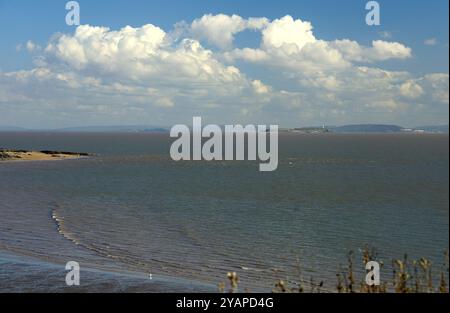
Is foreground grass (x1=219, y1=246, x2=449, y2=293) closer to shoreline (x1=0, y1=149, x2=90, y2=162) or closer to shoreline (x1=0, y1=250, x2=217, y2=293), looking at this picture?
shoreline (x1=0, y1=250, x2=217, y2=293)

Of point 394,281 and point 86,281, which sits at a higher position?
point 394,281

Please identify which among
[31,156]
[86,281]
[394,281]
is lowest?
[86,281]

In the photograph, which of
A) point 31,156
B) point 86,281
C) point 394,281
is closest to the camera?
point 394,281

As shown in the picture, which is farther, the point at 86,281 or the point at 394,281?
the point at 86,281

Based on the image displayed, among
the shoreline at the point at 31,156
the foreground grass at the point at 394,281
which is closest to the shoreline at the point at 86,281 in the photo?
the foreground grass at the point at 394,281

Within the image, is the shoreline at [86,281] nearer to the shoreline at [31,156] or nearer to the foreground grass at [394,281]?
the foreground grass at [394,281]

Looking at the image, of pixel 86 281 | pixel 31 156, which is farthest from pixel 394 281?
pixel 31 156

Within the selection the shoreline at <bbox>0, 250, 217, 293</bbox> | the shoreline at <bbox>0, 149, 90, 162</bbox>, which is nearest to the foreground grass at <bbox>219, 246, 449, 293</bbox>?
the shoreline at <bbox>0, 250, 217, 293</bbox>

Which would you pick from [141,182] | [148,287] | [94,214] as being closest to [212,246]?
[148,287]

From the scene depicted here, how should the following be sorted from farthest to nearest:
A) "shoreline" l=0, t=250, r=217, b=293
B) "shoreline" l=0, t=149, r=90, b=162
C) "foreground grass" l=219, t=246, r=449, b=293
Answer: "shoreline" l=0, t=149, r=90, b=162 → "shoreline" l=0, t=250, r=217, b=293 → "foreground grass" l=219, t=246, r=449, b=293

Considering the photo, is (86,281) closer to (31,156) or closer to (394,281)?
(394,281)

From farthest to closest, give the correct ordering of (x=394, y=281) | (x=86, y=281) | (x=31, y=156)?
(x=31, y=156) < (x=86, y=281) < (x=394, y=281)
